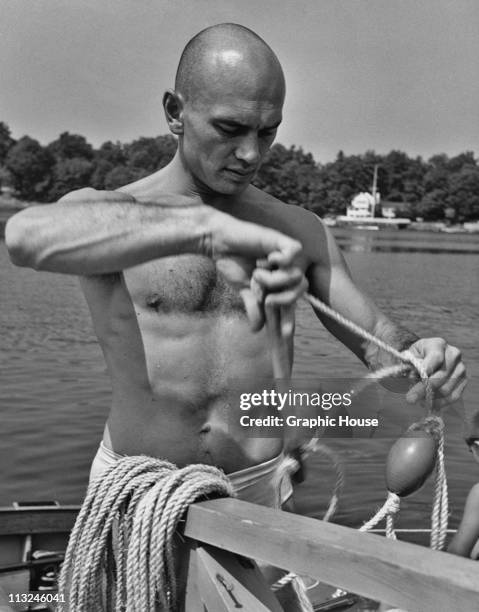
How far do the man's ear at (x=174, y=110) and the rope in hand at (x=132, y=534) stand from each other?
1186mm

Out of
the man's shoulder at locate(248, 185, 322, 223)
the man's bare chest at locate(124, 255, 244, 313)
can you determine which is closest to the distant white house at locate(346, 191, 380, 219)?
the man's shoulder at locate(248, 185, 322, 223)

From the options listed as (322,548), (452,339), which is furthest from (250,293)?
(452,339)

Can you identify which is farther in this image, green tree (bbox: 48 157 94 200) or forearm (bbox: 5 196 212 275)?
green tree (bbox: 48 157 94 200)

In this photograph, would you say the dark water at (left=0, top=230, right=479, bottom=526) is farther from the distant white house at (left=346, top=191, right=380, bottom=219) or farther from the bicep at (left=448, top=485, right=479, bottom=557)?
the distant white house at (left=346, top=191, right=380, bottom=219)

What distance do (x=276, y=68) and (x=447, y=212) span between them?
130 m

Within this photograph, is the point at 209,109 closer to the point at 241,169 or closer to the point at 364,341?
the point at 241,169

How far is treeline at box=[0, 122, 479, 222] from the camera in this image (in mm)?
104250

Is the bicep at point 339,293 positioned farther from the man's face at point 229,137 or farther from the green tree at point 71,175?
the green tree at point 71,175

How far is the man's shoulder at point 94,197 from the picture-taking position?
8.64 feet

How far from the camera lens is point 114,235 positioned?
2.41 metres

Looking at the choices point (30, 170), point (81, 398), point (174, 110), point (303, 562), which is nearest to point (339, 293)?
point (174, 110)

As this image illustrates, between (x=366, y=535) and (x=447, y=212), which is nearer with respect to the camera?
(x=366, y=535)

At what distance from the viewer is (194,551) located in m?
2.70

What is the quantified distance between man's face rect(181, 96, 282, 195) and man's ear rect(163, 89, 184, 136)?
66 millimetres
